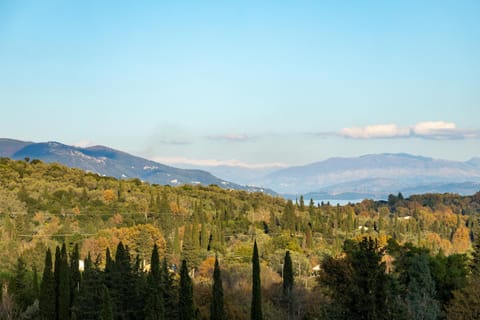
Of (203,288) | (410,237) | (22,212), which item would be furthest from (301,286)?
(410,237)

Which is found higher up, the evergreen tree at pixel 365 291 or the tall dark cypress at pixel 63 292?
the evergreen tree at pixel 365 291

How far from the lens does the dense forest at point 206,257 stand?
34.4 meters

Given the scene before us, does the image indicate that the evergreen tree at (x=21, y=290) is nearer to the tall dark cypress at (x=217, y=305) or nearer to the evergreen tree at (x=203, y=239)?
the tall dark cypress at (x=217, y=305)

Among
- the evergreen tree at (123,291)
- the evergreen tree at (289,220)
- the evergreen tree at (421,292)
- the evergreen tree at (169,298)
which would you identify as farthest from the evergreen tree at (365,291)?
the evergreen tree at (289,220)

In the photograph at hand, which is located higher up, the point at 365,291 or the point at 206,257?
the point at 365,291

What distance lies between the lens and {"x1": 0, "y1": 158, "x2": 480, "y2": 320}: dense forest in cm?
3438

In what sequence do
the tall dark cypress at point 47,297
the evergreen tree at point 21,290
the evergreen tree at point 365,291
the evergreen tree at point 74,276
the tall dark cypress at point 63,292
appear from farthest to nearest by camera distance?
the evergreen tree at point 21,290 < the evergreen tree at point 74,276 < the tall dark cypress at point 63,292 < the tall dark cypress at point 47,297 < the evergreen tree at point 365,291

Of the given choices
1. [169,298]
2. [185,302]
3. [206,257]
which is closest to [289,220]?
[206,257]

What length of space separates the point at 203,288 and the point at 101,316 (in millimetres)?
17243

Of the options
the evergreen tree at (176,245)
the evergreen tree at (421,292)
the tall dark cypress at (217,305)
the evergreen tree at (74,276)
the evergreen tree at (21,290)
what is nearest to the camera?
the evergreen tree at (421,292)

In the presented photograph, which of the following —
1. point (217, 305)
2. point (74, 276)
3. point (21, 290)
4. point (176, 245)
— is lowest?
point (21, 290)

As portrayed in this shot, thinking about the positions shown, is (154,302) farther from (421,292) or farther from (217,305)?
(421,292)

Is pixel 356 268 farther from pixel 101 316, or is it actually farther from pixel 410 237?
pixel 410 237

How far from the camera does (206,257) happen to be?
244 feet
